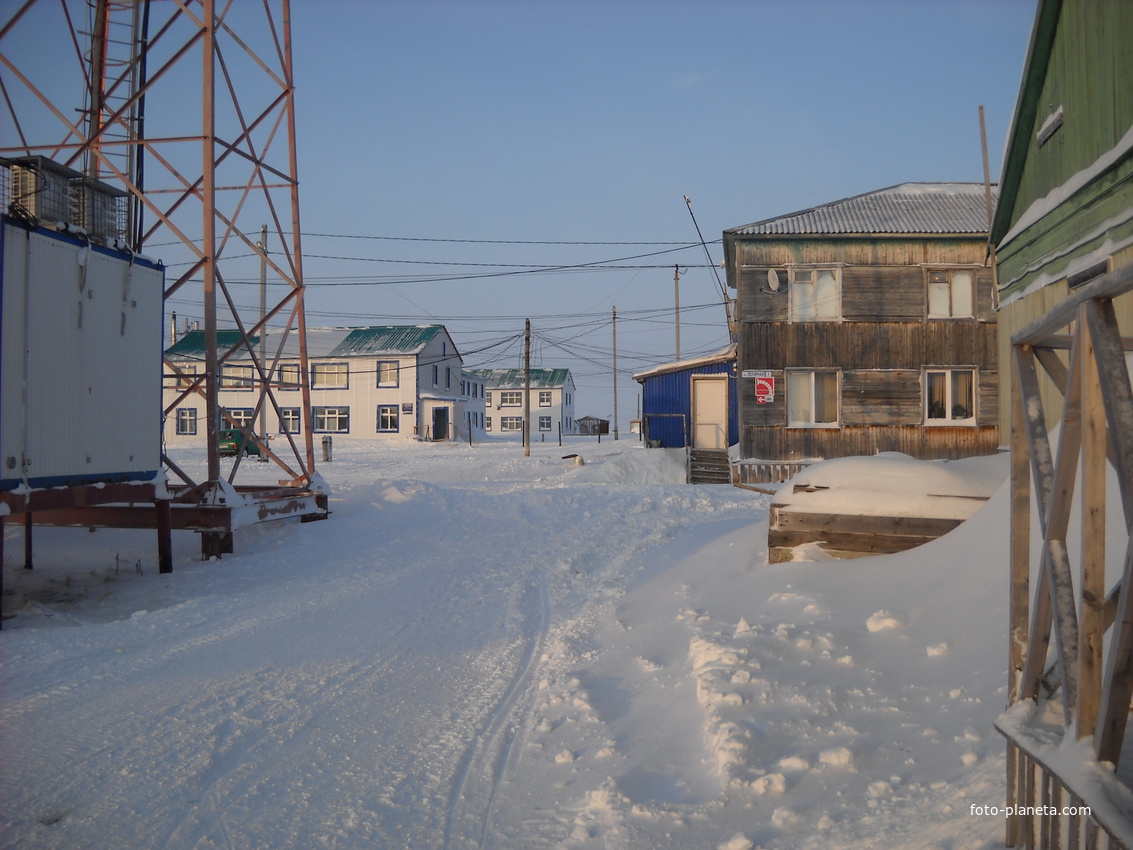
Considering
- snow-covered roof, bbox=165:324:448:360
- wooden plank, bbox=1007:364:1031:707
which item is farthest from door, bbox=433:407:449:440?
wooden plank, bbox=1007:364:1031:707

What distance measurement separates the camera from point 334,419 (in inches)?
1946

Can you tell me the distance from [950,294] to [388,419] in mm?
35320

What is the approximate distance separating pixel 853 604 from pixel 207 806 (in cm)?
460

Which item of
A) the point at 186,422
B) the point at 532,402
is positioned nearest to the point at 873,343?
the point at 186,422

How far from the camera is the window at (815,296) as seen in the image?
2108cm

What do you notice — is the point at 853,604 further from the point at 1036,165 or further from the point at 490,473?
the point at 490,473

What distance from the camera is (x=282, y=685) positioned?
582 centimetres

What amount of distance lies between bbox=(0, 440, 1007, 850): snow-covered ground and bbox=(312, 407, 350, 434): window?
40.0m

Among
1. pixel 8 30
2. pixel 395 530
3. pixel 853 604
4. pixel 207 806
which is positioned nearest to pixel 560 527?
pixel 395 530

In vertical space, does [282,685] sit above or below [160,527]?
below

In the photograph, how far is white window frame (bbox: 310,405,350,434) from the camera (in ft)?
Answer: 162

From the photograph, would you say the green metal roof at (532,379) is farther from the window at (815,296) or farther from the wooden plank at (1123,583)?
the wooden plank at (1123,583)

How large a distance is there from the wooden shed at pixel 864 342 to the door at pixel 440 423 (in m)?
33.2

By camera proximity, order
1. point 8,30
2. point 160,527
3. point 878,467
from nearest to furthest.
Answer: point 878,467 → point 160,527 → point 8,30
